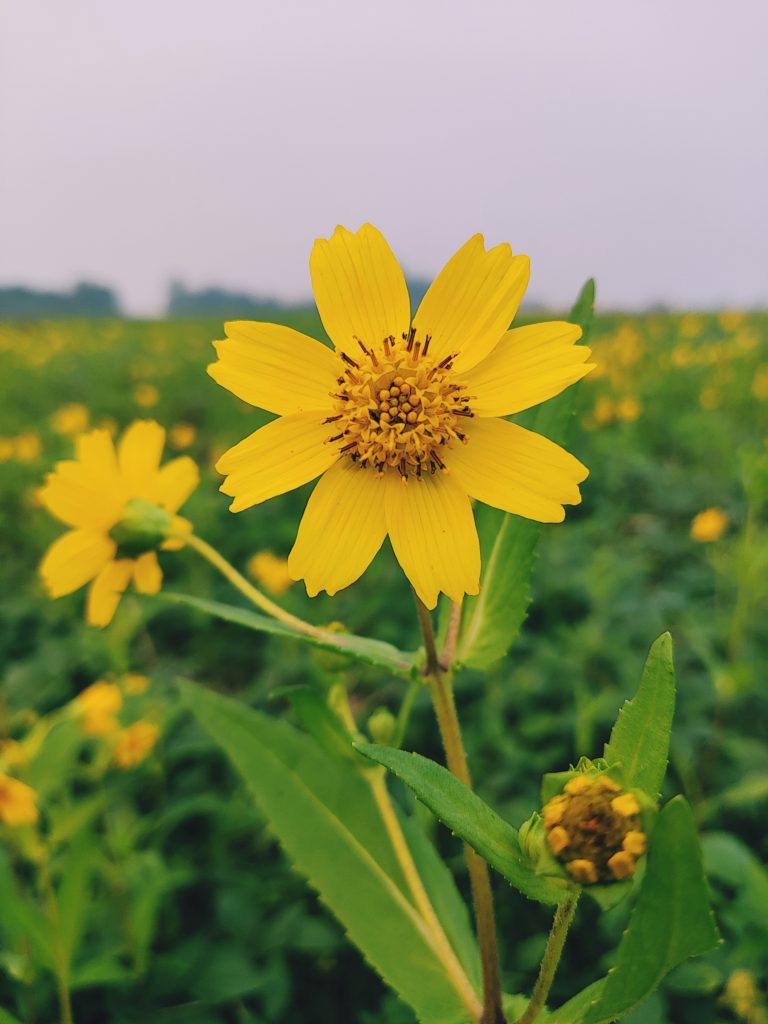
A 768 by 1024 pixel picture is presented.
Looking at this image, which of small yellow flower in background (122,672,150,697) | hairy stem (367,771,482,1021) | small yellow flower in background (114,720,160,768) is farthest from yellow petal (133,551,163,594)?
small yellow flower in background (122,672,150,697)

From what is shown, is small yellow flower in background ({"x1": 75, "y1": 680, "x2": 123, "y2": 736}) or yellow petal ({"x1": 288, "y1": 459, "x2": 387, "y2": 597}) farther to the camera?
small yellow flower in background ({"x1": 75, "y1": 680, "x2": 123, "y2": 736})

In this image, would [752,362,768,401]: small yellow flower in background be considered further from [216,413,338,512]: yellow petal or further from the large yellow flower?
[216,413,338,512]: yellow petal

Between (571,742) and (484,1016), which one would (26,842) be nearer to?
(484,1016)

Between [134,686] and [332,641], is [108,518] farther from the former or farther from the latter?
[134,686]

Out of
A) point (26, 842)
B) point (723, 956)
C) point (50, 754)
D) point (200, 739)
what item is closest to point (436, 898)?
point (723, 956)

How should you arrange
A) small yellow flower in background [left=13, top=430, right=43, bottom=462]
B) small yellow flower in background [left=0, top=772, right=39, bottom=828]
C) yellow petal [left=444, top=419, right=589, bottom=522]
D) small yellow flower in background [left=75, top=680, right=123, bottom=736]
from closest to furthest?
1. yellow petal [left=444, top=419, right=589, bottom=522]
2. small yellow flower in background [left=0, top=772, right=39, bottom=828]
3. small yellow flower in background [left=75, top=680, right=123, bottom=736]
4. small yellow flower in background [left=13, top=430, right=43, bottom=462]

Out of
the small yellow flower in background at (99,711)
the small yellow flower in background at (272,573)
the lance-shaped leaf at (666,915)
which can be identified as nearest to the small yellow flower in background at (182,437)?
the small yellow flower in background at (272,573)
